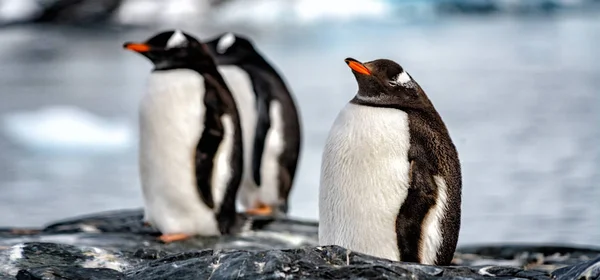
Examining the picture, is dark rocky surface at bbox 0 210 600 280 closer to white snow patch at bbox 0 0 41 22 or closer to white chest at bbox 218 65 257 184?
white chest at bbox 218 65 257 184

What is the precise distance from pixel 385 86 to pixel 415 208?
1.33ft

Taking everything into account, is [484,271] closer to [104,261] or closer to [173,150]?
[104,261]

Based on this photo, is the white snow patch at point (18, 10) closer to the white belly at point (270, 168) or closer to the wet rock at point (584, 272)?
the white belly at point (270, 168)

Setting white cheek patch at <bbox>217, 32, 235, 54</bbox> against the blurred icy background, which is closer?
white cheek patch at <bbox>217, 32, 235, 54</bbox>

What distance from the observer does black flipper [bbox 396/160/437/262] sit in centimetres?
354

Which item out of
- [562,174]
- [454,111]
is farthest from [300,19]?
[562,174]

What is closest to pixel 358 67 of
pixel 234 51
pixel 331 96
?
pixel 234 51

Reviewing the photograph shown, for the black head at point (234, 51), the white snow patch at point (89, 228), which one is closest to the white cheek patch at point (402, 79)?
the white snow patch at point (89, 228)

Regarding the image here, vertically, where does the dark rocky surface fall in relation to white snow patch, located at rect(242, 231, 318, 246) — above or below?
above

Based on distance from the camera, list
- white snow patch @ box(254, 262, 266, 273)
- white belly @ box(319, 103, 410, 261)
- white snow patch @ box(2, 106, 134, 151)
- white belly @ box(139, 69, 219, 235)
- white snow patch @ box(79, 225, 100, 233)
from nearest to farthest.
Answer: white snow patch @ box(254, 262, 266, 273) → white belly @ box(319, 103, 410, 261) → white belly @ box(139, 69, 219, 235) → white snow patch @ box(79, 225, 100, 233) → white snow patch @ box(2, 106, 134, 151)

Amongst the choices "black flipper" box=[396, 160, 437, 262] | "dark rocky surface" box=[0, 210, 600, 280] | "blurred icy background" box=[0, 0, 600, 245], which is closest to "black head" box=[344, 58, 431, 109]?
"black flipper" box=[396, 160, 437, 262]

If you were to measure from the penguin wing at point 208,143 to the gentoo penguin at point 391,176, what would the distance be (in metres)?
1.63

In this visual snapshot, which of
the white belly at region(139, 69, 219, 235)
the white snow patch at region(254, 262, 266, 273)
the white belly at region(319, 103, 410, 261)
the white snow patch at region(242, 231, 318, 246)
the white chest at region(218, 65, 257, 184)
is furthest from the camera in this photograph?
the white chest at region(218, 65, 257, 184)

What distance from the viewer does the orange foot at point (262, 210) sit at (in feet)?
20.3
